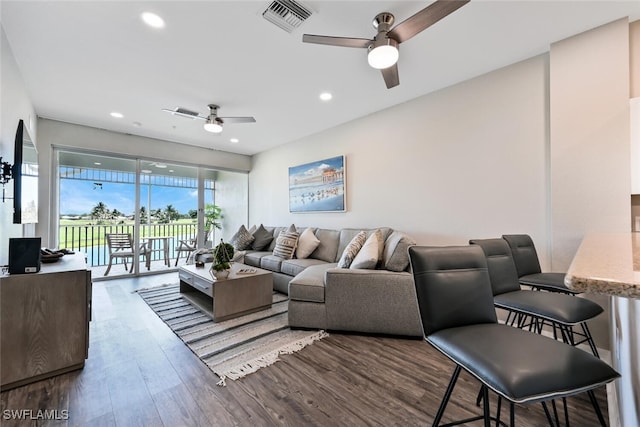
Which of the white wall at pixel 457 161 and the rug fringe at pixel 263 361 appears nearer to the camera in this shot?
the rug fringe at pixel 263 361

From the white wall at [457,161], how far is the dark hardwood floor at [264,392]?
144cm

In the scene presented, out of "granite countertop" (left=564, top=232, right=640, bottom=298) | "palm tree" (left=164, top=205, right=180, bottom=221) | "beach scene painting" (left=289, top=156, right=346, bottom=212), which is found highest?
"beach scene painting" (left=289, top=156, right=346, bottom=212)

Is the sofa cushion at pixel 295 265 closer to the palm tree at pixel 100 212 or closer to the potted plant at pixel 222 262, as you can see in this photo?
the potted plant at pixel 222 262

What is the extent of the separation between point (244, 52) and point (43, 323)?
101 inches

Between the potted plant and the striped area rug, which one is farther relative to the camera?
the potted plant

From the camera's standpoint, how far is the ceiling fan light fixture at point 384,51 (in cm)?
185

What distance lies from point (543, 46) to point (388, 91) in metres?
1.42

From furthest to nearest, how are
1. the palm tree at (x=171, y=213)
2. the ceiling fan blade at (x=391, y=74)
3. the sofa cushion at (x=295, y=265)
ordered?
the palm tree at (x=171, y=213), the sofa cushion at (x=295, y=265), the ceiling fan blade at (x=391, y=74)

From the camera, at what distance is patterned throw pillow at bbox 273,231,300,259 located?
4012 millimetres

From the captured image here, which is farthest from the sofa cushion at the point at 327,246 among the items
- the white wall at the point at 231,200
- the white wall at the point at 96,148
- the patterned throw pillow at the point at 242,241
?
the white wall at the point at 96,148

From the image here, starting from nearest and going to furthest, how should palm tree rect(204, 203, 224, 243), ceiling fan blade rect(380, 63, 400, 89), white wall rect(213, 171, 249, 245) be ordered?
ceiling fan blade rect(380, 63, 400, 89) → palm tree rect(204, 203, 224, 243) → white wall rect(213, 171, 249, 245)

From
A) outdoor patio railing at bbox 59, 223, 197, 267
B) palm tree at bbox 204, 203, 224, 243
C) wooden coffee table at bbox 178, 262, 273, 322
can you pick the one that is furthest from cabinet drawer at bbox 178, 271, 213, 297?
palm tree at bbox 204, 203, 224, 243

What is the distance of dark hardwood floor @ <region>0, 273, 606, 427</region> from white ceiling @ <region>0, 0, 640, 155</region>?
2596mm

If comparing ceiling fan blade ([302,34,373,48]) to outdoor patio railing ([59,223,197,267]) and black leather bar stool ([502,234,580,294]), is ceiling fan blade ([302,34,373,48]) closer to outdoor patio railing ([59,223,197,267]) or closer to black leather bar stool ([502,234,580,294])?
black leather bar stool ([502,234,580,294])
